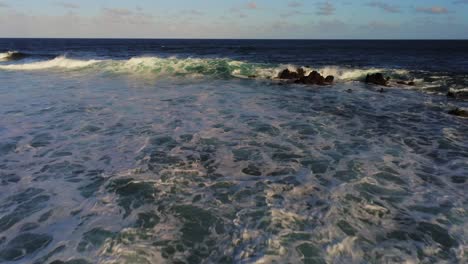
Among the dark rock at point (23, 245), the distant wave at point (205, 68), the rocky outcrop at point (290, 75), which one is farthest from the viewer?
the distant wave at point (205, 68)

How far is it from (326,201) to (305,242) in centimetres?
145

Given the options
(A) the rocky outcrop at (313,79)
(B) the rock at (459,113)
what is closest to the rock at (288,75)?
(A) the rocky outcrop at (313,79)

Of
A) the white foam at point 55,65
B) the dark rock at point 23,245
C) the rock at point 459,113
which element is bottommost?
the dark rock at point 23,245

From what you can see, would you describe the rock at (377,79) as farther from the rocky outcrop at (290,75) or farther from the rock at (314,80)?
the rocky outcrop at (290,75)

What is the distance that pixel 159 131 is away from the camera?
34.9 ft

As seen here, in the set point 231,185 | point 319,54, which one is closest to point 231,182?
point 231,185

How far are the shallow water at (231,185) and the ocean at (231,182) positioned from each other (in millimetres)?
30

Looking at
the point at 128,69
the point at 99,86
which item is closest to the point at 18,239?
the point at 99,86

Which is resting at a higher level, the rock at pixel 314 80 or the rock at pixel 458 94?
the rock at pixel 314 80

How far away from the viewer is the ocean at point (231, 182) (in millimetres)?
4938

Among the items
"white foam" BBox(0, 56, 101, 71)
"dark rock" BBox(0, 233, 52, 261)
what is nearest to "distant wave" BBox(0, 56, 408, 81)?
"white foam" BBox(0, 56, 101, 71)

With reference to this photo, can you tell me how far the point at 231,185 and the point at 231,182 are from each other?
0.14 meters

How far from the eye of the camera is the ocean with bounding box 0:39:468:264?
4938mm

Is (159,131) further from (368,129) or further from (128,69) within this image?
(128,69)
